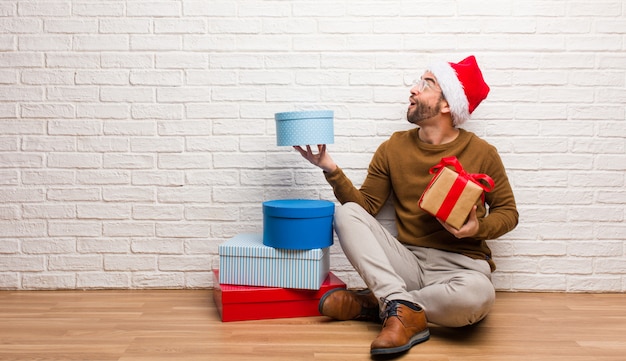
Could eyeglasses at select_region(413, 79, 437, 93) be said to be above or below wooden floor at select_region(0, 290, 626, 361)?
above

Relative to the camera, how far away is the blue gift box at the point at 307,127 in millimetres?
2268

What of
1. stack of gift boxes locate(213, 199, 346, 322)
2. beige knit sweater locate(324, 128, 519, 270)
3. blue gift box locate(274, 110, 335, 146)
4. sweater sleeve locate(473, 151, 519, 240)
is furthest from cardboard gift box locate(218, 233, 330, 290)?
sweater sleeve locate(473, 151, 519, 240)

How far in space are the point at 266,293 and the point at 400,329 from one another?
583mm

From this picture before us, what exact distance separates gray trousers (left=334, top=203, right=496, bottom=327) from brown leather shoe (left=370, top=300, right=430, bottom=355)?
0.18ft

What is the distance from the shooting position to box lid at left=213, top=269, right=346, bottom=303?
7.38ft

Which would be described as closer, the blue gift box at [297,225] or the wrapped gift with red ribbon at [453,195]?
the wrapped gift with red ribbon at [453,195]

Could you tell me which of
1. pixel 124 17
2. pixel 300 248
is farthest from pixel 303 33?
pixel 300 248

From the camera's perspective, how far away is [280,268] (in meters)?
2.30

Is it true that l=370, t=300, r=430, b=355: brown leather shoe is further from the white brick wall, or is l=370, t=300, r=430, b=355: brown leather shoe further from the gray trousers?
the white brick wall

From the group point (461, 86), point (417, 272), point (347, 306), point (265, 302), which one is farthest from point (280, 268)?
point (461, 86)

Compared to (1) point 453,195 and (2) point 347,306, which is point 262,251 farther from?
(1) point 453,195

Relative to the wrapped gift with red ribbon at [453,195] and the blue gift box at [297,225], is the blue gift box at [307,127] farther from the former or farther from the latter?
the wrapped gift with red ribbon at [453,195]

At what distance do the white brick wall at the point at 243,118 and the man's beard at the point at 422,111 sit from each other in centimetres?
24

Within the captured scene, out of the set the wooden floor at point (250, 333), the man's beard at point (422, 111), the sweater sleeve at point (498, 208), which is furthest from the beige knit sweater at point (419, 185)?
the wooden floor at point (250, 333)
